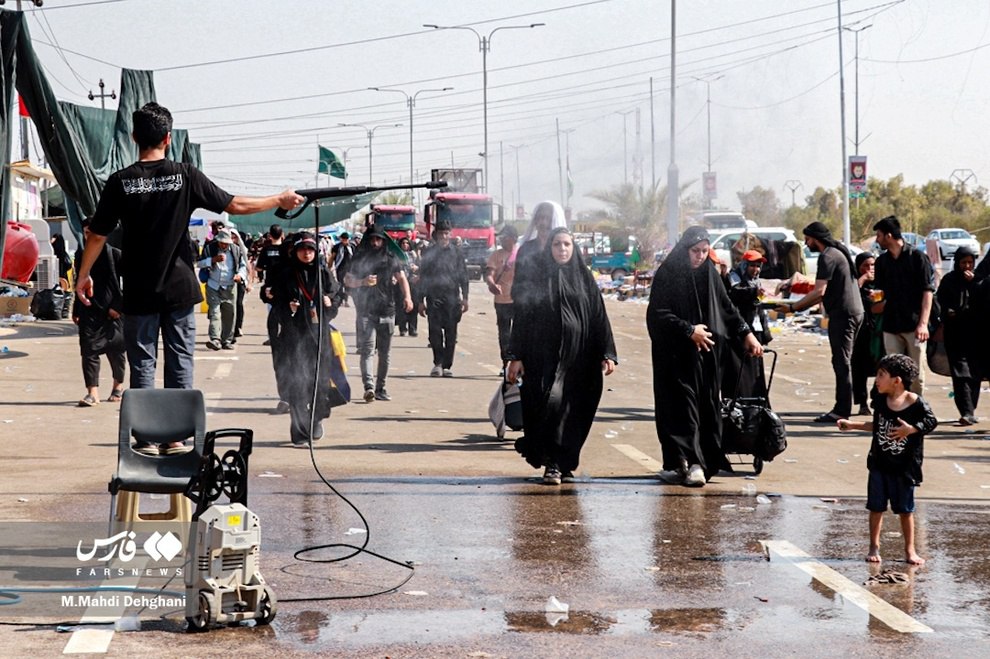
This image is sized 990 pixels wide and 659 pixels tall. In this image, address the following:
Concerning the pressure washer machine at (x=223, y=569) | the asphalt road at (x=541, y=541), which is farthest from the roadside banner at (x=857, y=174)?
the pressure washer machine at (x=223, y=569)

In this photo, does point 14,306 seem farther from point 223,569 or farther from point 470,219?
point 470,219

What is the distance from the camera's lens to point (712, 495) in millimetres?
9055

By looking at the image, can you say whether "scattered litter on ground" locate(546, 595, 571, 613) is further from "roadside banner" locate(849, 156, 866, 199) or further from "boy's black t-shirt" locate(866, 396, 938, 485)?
"roadside banner" locate(849, 156, 866, 199)

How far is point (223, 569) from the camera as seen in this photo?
539 centimetres

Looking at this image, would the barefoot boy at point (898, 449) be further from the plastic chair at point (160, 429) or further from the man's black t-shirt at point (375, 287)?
the man's black t-shirt at point (375, 287)

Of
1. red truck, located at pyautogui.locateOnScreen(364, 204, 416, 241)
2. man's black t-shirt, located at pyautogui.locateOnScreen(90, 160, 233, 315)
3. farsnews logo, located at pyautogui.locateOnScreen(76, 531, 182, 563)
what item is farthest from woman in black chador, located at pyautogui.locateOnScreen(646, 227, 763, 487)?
red truck, located at pyautogui.locateOnScreen(364, 204, 416, 241)

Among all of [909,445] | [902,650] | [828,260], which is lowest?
[902,650]

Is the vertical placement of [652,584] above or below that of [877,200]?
below

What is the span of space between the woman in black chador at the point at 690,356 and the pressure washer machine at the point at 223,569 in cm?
440

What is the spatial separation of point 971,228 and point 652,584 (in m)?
60.2

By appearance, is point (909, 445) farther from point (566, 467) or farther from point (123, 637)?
point (123, 637)

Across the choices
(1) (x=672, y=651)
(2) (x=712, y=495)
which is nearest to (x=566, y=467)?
(2) (x=712, y=495)

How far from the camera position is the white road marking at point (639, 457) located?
10.3 meters

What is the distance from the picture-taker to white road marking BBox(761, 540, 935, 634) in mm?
5805
